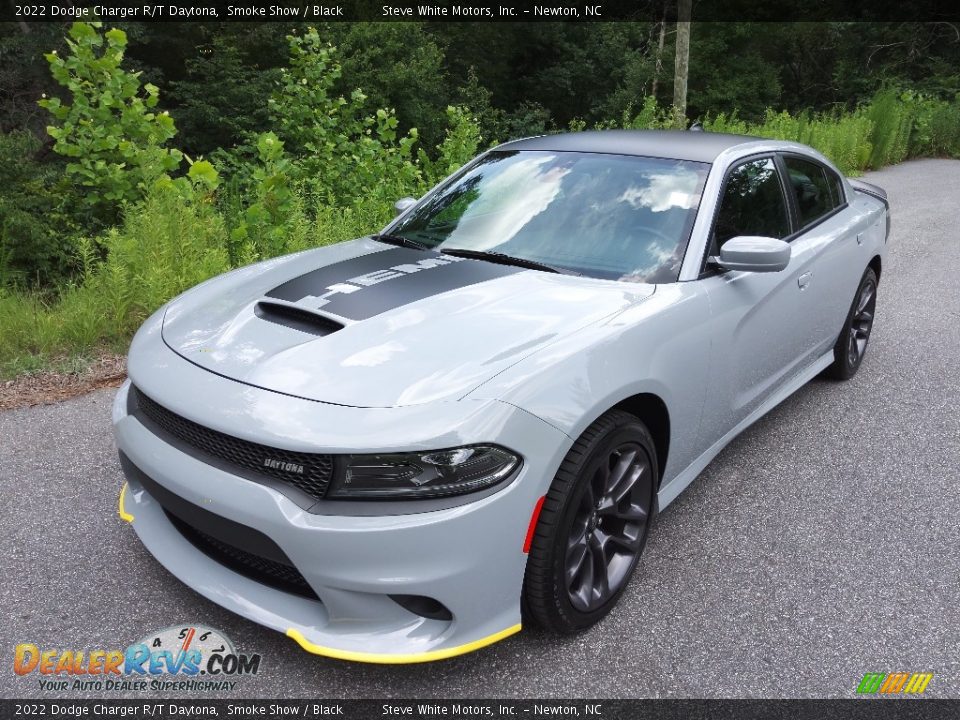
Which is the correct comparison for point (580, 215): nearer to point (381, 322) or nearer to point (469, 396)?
point (381, 322)

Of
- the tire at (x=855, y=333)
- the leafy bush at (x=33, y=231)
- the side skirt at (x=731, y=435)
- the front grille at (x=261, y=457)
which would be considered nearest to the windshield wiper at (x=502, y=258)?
the side skirt at (x=731, y=435)

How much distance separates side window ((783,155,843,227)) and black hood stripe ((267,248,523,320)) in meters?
1.83

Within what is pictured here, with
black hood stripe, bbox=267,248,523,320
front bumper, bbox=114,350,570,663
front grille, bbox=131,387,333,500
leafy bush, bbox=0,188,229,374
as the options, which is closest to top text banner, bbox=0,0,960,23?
leafy bush, bbox=0,188,229,374

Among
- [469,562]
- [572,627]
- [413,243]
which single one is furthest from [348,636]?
[413,243]

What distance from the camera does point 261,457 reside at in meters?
2.20

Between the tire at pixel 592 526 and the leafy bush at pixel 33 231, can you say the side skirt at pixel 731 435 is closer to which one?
the tire at pixel 592 526

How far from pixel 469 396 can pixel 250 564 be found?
0.86 m

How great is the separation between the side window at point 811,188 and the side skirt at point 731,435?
0.81 m

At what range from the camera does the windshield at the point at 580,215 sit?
3.16 metres

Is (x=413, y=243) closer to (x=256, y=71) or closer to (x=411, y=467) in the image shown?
(x=411, y=467)

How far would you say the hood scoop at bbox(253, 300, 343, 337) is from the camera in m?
2.63

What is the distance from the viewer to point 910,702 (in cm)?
238

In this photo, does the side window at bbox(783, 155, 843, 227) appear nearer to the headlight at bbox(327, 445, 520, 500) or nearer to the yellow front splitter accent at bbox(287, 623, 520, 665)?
the headlight at bbox(327, 445, 520, 500)

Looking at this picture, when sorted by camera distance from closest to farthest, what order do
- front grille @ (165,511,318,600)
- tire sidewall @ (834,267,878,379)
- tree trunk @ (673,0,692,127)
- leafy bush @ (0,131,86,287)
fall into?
front grille @ (165,511,318,600)
tire sidewall @ (834,267,878,379)
leafy bush @ (0,131,86,287)
tree trunk @ (673,0,692,127)
